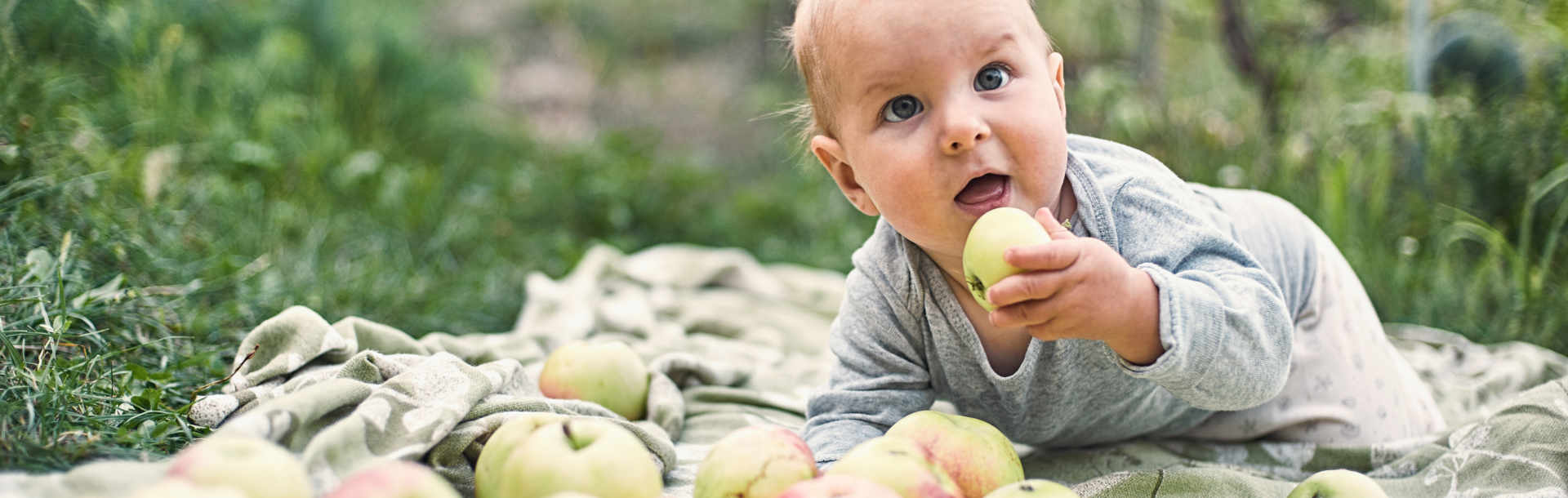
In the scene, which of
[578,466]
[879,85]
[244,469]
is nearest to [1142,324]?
[879,85]

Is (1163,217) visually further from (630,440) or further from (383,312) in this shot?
(383,312)

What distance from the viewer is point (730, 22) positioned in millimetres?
8352

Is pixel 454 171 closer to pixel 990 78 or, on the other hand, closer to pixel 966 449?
pixel 990 78

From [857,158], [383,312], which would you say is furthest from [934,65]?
[383,312]

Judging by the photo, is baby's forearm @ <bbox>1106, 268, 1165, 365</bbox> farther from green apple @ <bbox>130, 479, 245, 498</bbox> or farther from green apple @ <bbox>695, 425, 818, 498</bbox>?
green apple @ <bbox>130, 479, 245, 498</bbox>

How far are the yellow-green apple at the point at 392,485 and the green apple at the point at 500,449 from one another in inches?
11.7

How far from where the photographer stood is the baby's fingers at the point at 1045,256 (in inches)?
56.0

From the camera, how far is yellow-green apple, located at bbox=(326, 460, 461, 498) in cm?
113

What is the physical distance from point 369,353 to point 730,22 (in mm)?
6675

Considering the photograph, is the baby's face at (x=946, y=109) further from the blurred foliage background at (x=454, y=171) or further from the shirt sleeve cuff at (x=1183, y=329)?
the blurred foliage background at (x=454, y=171)

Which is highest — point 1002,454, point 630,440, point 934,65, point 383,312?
point 934,65

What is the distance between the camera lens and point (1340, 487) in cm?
151

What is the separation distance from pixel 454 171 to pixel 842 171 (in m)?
3.53

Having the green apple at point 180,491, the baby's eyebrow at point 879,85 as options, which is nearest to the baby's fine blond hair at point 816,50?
the baby's eyebrow at point 879,85
